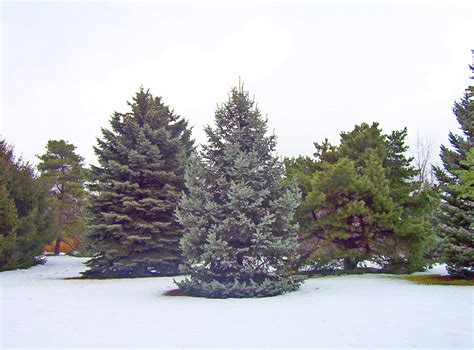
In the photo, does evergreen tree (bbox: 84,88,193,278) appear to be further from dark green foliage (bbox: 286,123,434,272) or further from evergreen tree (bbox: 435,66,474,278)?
evergreen tree (bbox: 435,66,474,278)

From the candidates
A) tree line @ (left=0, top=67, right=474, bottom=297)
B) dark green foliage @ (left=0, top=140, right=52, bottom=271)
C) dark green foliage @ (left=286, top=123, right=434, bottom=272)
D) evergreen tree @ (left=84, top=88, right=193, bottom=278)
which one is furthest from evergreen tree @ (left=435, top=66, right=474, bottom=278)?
dark green foliage @ (left=0, top=140, right=52, bottom=271)

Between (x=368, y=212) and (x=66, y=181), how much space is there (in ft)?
75.4

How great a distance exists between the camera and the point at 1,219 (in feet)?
52.9

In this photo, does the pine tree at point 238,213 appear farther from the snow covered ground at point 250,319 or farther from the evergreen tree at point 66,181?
the evergreen tree at point 66,181

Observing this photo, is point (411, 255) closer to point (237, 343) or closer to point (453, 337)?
point (453, 337)

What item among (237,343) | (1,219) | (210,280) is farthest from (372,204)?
(1,219)

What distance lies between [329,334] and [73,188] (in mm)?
25511

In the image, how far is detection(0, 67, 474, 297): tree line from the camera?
31.1 ft

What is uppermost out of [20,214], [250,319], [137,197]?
[137,197]

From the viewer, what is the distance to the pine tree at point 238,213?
360 inches

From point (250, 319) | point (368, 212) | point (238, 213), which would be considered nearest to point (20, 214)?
point (238, 213)

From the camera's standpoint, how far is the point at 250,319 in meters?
6.30

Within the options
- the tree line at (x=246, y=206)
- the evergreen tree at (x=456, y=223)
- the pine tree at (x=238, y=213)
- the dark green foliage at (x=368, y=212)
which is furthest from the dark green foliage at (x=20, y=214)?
the evergreen tree at (x=456, y=223)

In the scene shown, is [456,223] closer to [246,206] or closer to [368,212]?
[368,212]
